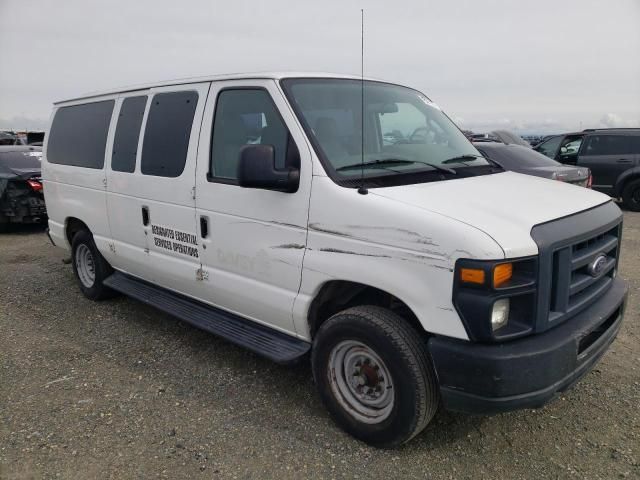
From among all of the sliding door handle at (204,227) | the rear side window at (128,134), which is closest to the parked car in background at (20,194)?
the rear side window at (128,134)

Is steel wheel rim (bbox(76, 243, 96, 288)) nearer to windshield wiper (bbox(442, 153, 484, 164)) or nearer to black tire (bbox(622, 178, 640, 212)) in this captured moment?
windshield wiper (bbox(442, 153, 484, 164))

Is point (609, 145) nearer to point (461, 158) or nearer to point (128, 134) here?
point (461, 158)

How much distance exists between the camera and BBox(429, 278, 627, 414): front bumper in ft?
8.29

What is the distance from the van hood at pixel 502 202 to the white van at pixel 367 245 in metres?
0.01

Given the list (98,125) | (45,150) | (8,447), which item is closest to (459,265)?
(8,447)

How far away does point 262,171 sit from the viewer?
302 centimetres

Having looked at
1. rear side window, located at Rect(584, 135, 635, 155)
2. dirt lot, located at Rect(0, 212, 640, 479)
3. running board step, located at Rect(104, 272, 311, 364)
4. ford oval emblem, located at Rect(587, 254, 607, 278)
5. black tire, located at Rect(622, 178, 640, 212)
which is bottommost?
dirt lot, located at Rect(0, 212, 640, 479)

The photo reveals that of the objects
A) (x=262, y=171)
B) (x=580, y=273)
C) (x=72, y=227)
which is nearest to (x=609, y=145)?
(x=580, y=273)

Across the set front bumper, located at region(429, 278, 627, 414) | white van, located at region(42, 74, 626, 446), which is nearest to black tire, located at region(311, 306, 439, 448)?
white van, located at region(42, 74, 626, 446)

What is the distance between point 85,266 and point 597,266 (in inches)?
197

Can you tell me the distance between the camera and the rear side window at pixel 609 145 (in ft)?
39.0

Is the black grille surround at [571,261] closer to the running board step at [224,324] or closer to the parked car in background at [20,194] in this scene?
the running board step at [224,324]

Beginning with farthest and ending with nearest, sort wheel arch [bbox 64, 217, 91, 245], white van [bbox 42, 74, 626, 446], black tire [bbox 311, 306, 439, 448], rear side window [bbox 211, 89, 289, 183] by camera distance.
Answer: wheel arch [bbox 64, 217, 91, 245], rear side window [bbox 211, 89, 289, 183], black tire [bbox 311, 306, 439, 448], white van [bbox 42, 74, 626, 446]

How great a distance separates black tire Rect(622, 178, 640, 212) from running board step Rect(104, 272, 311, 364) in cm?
1089
